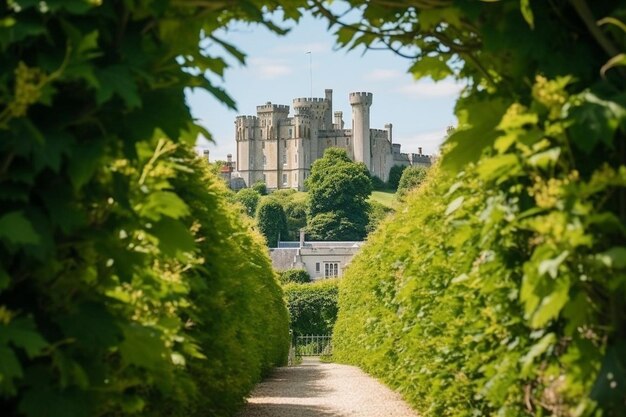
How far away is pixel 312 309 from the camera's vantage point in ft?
175

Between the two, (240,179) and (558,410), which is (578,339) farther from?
(240,179)

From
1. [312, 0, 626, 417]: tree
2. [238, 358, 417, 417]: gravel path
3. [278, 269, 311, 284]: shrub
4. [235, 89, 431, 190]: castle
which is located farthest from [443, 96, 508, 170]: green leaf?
[235, 89, 431, 190]: castle

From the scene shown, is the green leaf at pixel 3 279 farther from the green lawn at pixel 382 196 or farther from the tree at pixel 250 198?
the green lawn at pixel 382 196

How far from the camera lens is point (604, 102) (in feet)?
10.6

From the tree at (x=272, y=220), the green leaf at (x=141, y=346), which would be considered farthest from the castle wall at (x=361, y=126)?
the green leaf at (x=141, y=346)

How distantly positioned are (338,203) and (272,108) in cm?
3199

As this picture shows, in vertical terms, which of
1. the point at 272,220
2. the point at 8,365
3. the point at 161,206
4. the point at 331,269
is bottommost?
the point at 8,365

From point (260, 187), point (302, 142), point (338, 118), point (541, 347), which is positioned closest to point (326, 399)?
point (541, 347)

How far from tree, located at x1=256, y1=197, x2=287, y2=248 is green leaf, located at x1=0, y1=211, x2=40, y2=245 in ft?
336

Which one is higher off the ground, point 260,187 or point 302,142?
point 302,142

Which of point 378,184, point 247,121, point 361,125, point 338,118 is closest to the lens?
point 378,184

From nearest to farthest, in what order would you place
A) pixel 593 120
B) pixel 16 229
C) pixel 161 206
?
pixel 16 229, pixel 593 120, pixel 161 206

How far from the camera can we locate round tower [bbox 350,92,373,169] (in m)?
127

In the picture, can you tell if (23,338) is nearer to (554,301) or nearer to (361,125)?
(554,301)
